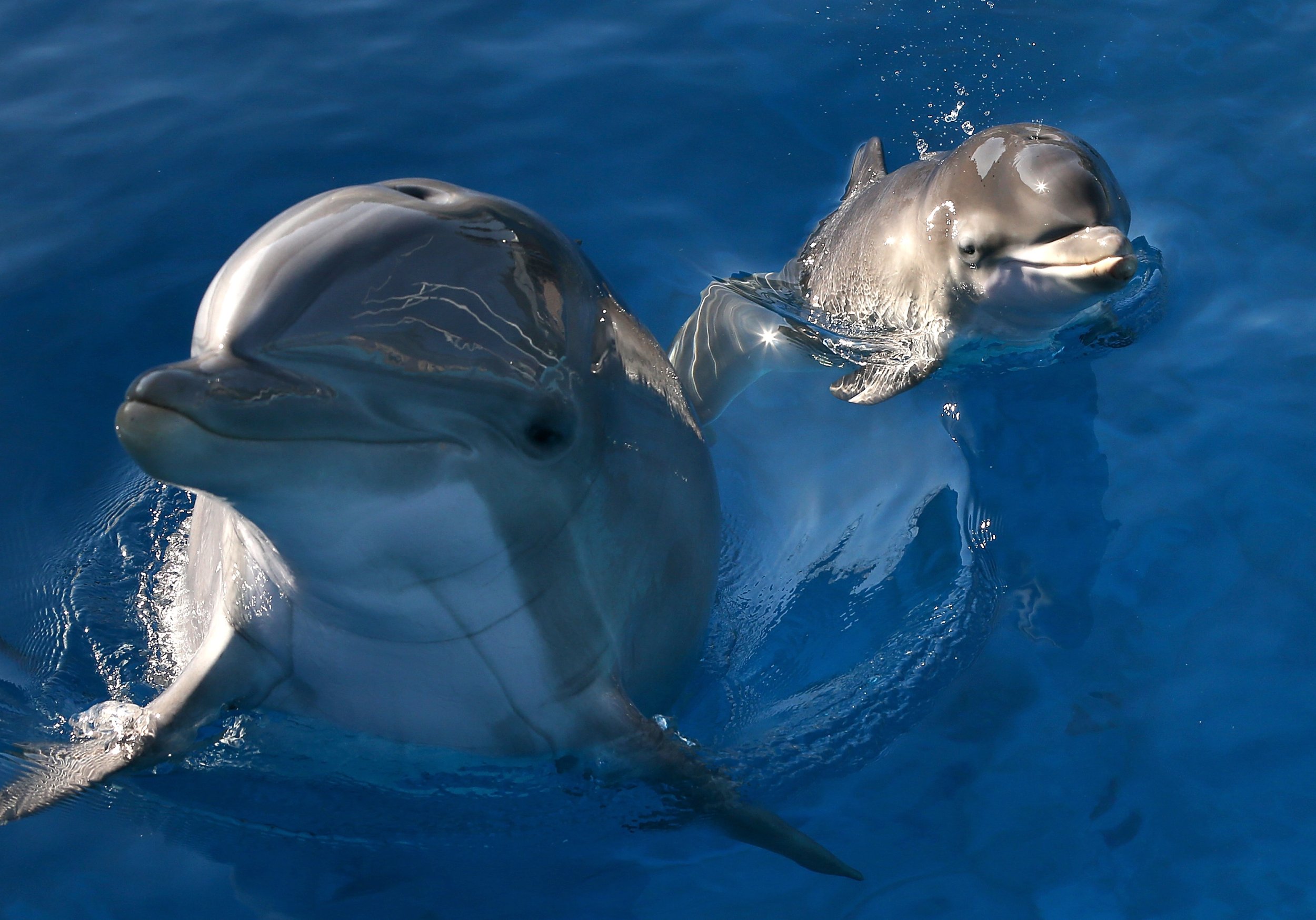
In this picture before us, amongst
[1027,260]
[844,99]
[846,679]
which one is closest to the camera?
[846,679]

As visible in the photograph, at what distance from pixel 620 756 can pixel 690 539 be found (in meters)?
0.77

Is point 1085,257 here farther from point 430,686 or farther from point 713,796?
point 430,686

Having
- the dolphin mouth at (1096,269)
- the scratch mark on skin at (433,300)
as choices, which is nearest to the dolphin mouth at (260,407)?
the scratch mark on skin at (433,300)

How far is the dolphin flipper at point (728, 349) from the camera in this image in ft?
21.1

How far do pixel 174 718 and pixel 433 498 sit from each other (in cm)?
121

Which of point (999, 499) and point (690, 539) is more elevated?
point (690, 539)

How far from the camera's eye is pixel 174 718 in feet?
11.8

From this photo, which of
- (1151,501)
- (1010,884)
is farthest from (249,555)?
(1151,501)

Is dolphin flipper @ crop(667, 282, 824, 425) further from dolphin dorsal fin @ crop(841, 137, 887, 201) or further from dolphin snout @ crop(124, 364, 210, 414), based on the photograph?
dolphin snout @ crop(124, 364, 210, 414)

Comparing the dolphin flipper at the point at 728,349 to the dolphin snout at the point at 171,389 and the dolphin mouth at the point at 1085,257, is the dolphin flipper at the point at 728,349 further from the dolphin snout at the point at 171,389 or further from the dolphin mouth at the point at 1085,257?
the dolphin snout at the point at 171,389

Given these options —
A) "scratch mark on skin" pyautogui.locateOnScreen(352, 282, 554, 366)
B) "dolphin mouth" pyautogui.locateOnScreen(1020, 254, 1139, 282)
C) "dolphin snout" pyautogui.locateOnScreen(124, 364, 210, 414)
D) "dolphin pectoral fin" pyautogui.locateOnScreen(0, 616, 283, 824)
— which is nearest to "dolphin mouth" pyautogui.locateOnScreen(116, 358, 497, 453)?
"dolphin snout" pyautogui.locateOnScreen(124, 364, 210, 414)

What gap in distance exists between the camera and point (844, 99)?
29.3 ft

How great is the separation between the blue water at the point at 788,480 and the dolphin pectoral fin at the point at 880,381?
0.11 meters

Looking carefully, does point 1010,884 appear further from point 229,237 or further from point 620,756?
point 229,237
